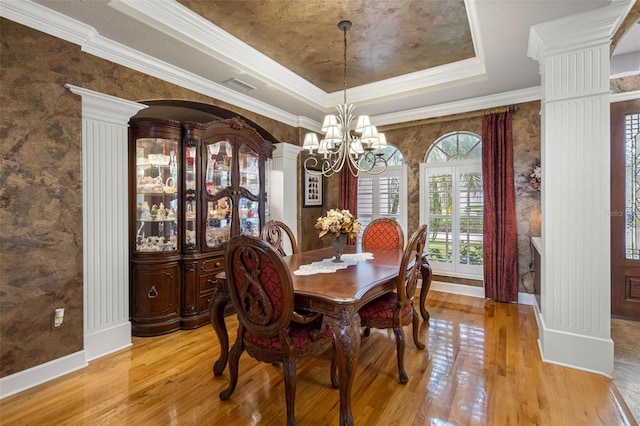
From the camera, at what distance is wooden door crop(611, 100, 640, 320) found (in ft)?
10.8

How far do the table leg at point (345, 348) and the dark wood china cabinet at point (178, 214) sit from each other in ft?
7.03

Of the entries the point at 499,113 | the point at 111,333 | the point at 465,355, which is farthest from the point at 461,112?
the point at 111,333

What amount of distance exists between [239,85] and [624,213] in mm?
4534

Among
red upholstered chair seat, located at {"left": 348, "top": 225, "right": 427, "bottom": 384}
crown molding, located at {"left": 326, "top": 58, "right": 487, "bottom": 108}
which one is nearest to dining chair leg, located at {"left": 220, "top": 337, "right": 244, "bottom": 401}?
red upholstered chair seat, located at {"left": 348, "top": 225, "right": 427, "bottom": 384}

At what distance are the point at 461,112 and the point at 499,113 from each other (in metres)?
0.48

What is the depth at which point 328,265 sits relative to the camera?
2.52 m

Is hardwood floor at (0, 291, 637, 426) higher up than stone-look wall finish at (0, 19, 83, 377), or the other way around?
stone-look wall finish at (0, 19, 83, 377)

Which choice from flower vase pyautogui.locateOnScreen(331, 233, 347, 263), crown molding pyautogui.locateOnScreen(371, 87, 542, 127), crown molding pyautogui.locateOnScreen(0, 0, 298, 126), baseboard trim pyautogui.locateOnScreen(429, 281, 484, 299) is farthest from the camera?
baseboard trim pyautogui.locateOnScreen(429, 281, 484, 299)

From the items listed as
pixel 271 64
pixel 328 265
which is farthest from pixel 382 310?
pixel 271 64

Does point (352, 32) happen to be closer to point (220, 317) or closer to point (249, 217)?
point (249, 217)

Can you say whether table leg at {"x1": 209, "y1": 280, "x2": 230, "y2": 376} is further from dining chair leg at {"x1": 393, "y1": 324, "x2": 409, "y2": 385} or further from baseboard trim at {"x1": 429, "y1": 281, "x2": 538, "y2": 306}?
baseboard trim at {"x1": 429, "y1": 281, "x2": 538, "y2": 306}

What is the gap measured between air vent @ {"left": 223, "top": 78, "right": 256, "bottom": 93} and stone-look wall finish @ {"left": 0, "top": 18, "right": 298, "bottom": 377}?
1.25m

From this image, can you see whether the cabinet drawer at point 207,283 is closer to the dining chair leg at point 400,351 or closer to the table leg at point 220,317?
the table leg at point 220,317

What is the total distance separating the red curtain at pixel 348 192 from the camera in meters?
5.12
